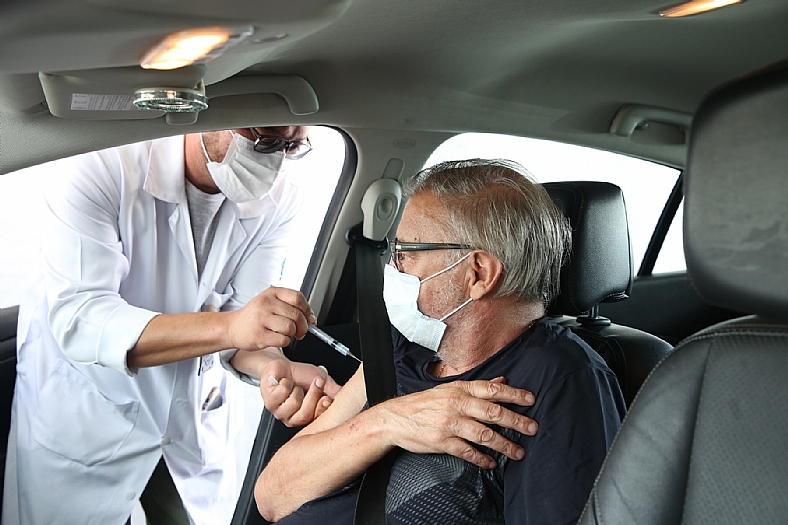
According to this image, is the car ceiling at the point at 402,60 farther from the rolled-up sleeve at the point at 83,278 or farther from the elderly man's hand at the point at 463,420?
the elderly man's hand at the point at 463,420

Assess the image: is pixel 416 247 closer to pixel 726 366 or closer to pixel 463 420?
pixel 463 420

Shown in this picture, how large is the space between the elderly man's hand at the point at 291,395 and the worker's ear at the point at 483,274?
2.31 ft

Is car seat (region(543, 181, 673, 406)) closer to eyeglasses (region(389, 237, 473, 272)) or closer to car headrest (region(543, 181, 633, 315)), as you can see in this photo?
car headrest (region(543, 181, 633, 315))

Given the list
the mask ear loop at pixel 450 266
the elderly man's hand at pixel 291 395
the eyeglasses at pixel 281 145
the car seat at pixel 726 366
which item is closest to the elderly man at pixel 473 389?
the mask ear loop at pixel 450 266

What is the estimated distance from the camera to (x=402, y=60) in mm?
2098

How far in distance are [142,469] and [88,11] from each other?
1.87 meters

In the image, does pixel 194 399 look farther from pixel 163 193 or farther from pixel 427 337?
pixel 427 337

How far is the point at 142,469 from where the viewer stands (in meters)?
2.47

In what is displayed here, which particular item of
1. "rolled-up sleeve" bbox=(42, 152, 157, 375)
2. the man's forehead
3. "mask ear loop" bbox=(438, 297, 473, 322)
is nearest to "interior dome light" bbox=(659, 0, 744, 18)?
the man's forehead

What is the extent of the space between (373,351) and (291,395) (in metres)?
0.31

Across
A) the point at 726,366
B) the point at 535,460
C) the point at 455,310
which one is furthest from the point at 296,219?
the point at 726,366

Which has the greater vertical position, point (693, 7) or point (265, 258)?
point (693, 7)

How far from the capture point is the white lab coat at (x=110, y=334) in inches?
81.8

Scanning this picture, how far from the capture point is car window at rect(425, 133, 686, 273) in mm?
2787
